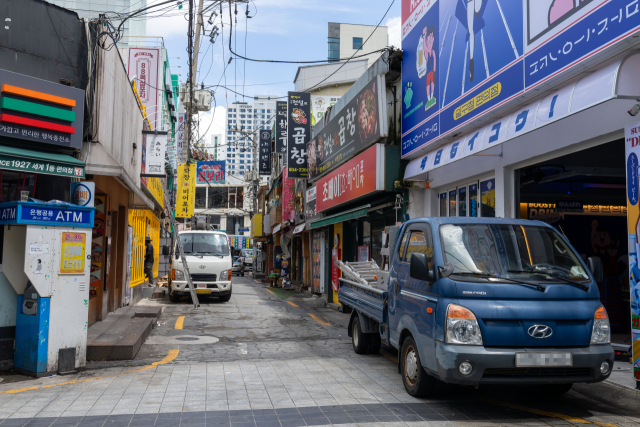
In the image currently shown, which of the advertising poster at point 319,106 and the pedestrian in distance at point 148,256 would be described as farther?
the advertising poster at point 319,106

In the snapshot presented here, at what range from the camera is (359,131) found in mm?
14109

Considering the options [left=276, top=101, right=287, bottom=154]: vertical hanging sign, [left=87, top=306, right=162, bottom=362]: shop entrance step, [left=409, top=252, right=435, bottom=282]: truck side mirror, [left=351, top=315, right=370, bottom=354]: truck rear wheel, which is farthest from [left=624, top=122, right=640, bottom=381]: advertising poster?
[left=276, top=101, right=287, bottom=154]: vertical hanging sign

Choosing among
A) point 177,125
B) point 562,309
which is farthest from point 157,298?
point 177,125

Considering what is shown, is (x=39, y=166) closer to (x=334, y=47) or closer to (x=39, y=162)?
(x=39, y=162)

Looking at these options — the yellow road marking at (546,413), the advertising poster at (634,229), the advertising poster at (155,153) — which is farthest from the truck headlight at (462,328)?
the advertising poster at (155,153)

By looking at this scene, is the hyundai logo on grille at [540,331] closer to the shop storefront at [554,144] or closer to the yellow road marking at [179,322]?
the shop storefront at [554,144]

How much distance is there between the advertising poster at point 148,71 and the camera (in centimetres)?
2009

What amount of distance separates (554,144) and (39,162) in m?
7.24

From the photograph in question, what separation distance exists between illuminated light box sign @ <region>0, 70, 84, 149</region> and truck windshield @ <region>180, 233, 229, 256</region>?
31.6ft

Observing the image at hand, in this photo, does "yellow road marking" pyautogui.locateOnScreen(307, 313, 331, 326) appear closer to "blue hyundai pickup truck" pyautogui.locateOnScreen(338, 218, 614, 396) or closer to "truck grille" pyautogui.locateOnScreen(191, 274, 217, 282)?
"truck grille" pyautogui.locateOnScreen(191, 274, 217, 282)

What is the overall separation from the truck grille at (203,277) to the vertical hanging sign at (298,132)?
6639 millimetres

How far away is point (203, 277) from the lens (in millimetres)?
16562

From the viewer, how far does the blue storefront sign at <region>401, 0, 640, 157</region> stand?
20.0ft

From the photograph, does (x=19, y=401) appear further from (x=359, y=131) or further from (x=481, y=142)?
(x=359, y=131)
